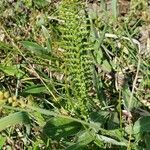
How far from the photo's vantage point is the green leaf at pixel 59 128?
5.73ft

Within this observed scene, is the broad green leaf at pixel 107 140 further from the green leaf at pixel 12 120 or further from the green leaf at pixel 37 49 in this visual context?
the green leaf at pixel 37 49

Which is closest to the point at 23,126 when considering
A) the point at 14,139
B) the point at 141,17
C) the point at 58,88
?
the point at 14,139

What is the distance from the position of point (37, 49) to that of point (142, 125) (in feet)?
2.18

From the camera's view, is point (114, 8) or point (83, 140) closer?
point (83, 140)

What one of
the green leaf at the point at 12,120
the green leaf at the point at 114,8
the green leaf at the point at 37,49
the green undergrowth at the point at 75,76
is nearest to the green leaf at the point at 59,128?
the green undergrowth at the point at 75,76

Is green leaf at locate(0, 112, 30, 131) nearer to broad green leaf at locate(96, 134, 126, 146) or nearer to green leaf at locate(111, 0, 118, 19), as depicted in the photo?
broad green leaf at locate(96, 134, 126, 146)

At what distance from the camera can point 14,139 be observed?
80.3 inches

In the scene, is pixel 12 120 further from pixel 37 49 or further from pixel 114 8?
pixel 114 8

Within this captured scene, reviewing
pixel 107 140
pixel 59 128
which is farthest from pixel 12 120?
pixel 107 140

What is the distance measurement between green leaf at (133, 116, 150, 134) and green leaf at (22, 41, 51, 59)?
21.8 inches

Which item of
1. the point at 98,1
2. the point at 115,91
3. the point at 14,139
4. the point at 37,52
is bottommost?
the point at 14,139

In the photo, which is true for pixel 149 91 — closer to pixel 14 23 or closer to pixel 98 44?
pixel 98 44

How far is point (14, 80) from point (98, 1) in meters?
0.62

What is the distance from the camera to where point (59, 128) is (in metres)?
1.77
